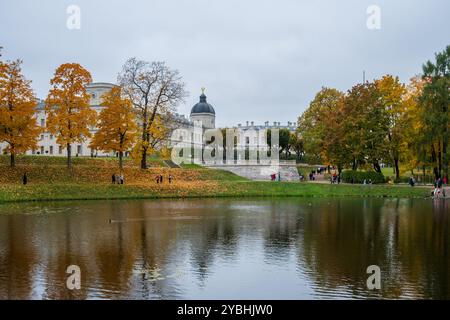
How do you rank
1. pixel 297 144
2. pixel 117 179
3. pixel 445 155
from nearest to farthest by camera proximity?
pixel 117 179 < pixel 445 155 < pixel 297 144

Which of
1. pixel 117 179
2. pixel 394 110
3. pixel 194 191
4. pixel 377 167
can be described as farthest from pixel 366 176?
pixel 117 179

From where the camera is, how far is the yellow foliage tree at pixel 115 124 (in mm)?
47969

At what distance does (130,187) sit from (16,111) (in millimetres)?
13013

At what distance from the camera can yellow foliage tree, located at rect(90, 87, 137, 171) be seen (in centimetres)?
4797

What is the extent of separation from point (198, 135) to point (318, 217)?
107 metres

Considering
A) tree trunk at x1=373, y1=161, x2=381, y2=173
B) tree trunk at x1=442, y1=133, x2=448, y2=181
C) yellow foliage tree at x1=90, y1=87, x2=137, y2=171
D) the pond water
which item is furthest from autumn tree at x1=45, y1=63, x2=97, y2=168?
tree trunk at x1=442, y1=133, x2=448, y2=181

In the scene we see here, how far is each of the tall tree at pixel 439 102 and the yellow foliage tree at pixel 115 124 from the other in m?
31.0

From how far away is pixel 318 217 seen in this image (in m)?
27.7

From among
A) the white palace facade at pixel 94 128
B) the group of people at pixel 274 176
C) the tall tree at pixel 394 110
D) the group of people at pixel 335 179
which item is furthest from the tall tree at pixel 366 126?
the white palace facade at pixel 94 128

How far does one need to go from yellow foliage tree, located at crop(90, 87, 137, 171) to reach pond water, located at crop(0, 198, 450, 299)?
20.5 m

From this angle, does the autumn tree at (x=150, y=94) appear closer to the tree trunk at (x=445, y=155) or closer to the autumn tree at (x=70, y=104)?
the autumn tree at (x=70, y=104)

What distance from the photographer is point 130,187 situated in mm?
44188

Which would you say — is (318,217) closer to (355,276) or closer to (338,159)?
(355,276)

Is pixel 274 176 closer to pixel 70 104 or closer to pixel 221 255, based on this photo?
pixel 70 104
